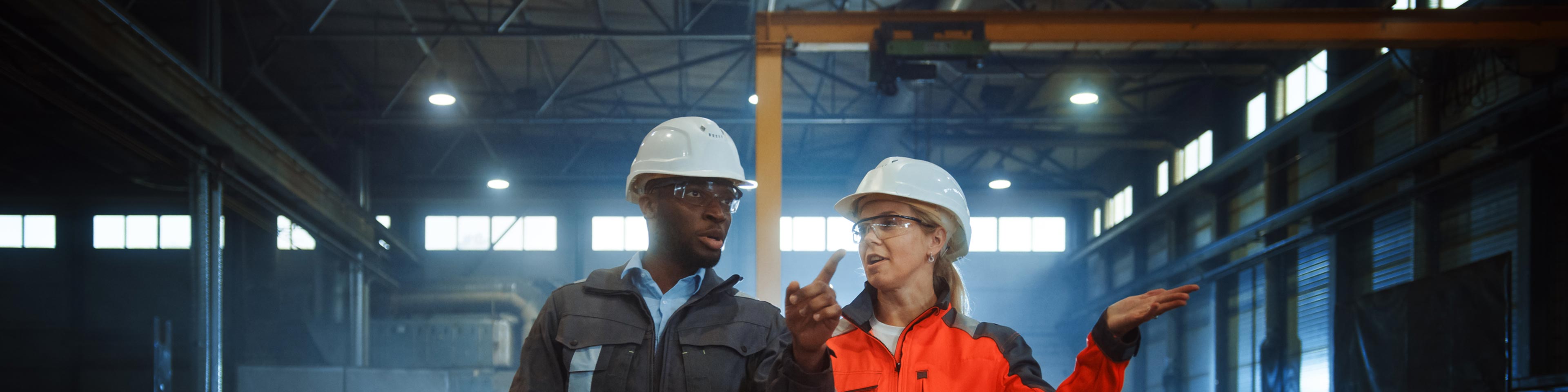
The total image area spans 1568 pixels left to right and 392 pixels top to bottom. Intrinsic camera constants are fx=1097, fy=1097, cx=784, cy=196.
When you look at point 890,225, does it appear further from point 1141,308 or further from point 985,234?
point 985,234

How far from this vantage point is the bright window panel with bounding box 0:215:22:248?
67.7ft

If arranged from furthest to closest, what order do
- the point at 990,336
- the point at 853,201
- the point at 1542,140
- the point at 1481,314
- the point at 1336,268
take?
the point at 1336,268
the point at 1542,140
the point at 1481,314
the point at 853,201
the point at 990,336

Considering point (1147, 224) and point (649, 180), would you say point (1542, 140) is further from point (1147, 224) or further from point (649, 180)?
point (1147, 224)

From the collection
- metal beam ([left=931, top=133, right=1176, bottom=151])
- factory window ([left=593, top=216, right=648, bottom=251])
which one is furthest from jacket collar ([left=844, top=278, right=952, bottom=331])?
factory window ([left=593, top=216, right=648, bottom=251])

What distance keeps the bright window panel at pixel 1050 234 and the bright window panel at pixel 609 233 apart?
946 centimetres

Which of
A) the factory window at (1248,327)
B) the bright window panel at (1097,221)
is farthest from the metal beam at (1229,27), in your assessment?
the bright window panel at (1097,221)

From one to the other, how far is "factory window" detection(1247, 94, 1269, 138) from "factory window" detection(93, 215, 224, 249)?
1946cm

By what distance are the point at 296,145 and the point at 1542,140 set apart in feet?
63.4

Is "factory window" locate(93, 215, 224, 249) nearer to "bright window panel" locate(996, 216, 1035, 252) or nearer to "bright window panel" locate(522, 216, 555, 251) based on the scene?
"bright window panel" locate(522, 216, 555, 251)

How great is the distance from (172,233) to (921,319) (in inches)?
865

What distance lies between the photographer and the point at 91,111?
1223 centimetres

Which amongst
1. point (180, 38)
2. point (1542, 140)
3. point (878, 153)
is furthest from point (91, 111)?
point (1542, 140)

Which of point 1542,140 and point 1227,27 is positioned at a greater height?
point 1227,27

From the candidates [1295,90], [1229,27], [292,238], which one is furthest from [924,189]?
[292,238]
